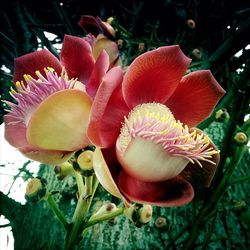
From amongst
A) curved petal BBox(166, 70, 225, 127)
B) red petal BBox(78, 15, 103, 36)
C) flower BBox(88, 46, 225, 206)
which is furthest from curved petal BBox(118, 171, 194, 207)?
red petal BBox(78, 15, 103, 36)

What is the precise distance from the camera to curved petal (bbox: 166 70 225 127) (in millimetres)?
543

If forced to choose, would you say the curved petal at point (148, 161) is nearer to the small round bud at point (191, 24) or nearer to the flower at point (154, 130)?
the flower at point (154, 130)

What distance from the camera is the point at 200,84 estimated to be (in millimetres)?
542

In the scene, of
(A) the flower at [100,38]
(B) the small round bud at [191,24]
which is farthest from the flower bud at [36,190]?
(B) the small round bud at [191,24]

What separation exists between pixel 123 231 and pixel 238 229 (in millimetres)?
292

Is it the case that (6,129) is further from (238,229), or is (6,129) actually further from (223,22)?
(223,22)

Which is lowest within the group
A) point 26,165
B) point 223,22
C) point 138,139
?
point 26,165

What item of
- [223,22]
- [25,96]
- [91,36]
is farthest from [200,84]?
[223,22]

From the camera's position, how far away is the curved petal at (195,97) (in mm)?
543

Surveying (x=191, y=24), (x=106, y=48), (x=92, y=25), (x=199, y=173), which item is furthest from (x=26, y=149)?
(x=191, y=24)

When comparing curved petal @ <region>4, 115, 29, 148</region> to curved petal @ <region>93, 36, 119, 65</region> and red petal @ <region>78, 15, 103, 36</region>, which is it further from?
red petal @ <region>78, 15, 103, 36</region>

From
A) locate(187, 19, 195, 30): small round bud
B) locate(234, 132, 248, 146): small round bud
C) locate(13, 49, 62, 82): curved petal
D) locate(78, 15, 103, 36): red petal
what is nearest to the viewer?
locate(13, 49, 62, 82): curved petal

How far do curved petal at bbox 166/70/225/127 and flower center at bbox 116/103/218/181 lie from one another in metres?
0.06

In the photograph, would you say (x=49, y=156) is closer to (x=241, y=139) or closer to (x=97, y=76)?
(x=97, y=76)
